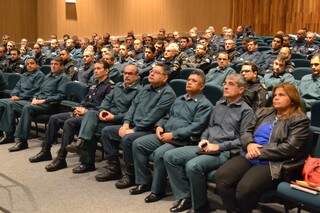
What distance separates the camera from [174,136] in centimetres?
395

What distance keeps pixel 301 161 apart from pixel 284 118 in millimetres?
317

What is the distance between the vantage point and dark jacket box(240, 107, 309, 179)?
3.18 metres

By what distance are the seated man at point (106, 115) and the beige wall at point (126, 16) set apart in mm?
9778

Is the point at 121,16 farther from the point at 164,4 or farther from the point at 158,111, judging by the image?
the point at 158,111

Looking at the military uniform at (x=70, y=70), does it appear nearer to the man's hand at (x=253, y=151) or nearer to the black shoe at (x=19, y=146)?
the black shoe at (x=19, y=146)

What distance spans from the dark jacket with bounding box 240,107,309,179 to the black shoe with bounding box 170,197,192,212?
743mm

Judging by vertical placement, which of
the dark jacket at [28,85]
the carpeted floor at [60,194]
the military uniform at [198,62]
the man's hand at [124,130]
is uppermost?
the military uniform at [198,62]

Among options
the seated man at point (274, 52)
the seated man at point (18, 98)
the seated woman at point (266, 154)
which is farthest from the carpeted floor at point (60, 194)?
the seated man at point (274, 52)

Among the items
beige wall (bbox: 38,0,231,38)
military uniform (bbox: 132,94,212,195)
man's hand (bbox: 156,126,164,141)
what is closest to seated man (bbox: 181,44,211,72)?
military uniform (bbox: 132,94,212,195)

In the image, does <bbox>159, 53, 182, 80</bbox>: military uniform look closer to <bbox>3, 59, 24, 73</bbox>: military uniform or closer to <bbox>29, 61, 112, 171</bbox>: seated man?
<bbox>29, 61, 112, 171</bbox>: seated man

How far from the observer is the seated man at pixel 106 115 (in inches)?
183

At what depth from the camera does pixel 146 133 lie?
14.1ft

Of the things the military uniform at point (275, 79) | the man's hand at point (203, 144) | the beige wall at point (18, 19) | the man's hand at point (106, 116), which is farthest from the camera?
the beige wall at point (18, 19)

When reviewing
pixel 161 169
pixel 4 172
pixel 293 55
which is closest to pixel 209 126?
pixel 161 169
